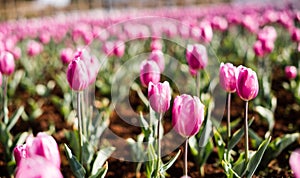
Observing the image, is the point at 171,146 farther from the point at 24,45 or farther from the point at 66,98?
the point at 24,45

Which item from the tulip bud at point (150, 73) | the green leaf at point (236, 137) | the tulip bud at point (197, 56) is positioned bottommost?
the green leaf at point (236, 137)

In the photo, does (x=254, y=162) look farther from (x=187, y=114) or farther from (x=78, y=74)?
(x=78, y=74)

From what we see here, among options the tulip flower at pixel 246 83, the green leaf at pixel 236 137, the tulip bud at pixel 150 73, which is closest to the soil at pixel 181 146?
the green leaf at pixel 236 137

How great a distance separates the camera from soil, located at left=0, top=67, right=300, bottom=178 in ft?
7.93


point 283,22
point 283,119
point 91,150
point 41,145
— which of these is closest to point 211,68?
point 283,22

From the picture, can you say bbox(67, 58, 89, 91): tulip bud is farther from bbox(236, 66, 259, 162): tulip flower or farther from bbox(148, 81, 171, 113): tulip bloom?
bbox(236, 66, 259, 162): tulip flower

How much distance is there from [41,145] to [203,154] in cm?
135

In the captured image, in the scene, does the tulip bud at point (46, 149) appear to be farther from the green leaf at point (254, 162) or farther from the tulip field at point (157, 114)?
the green leaf at point (254, 162)

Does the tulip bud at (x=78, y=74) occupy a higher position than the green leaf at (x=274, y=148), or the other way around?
the tulip bud at (x=78, y=74)

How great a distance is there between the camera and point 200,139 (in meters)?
2.21

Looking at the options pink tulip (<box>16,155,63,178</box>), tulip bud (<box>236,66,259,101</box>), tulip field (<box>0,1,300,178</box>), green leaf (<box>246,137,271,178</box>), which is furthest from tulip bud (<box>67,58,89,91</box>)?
pink tulip (<box>16,155,63,178</box>)

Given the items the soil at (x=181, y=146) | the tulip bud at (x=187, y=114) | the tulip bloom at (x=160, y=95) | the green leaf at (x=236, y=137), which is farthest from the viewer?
the soil at (x=181, y=146)

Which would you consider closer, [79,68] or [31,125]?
[79,68]

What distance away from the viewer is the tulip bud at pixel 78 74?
1.77 metres
